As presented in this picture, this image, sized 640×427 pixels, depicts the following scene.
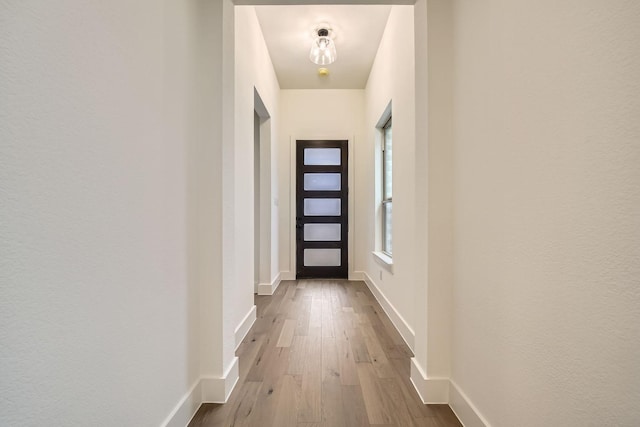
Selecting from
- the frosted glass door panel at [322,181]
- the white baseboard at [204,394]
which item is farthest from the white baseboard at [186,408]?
the frosted glass door panel at [322,181]

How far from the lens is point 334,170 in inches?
192

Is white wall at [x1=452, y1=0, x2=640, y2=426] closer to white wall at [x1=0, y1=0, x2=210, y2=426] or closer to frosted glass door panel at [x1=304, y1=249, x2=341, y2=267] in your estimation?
white wall at [x1=0, y1=0, x2=210, y2=426]

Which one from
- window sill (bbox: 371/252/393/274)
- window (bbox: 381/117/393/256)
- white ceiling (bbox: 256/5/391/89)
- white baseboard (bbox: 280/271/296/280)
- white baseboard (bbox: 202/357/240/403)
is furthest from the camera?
white baseboard (bbox: 280/271/296/280)

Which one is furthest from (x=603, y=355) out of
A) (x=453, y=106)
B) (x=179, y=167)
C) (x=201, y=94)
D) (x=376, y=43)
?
(x=376, y=43)

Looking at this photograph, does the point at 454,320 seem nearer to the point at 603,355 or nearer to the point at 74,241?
the point at 603,355

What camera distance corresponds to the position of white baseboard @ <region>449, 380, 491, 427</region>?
128 cm

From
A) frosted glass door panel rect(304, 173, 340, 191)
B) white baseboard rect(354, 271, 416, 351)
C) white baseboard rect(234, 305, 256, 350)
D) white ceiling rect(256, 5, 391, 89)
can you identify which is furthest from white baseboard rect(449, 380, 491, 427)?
frosted glass door panel rect(304, 173, 340, 191)

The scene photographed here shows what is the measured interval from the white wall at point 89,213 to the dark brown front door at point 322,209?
354 centimetres

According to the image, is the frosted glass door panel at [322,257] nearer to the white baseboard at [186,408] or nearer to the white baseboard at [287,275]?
the white baseboard at [287,275]

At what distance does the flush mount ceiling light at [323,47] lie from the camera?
329cm

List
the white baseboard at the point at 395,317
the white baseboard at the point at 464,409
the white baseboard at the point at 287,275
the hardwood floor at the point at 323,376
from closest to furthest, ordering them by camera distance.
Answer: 1. the white baseboard at the point at 464,409
2. the hardwood floor at the point at 323,376
3. the white baseboard at the point at 395,317
4. the white baseboard at the point at 287,275

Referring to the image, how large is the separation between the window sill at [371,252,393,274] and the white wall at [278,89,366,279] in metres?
1.03

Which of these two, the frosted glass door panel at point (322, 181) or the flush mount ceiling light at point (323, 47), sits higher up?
the flush mount ceiling light at point (323, 47)

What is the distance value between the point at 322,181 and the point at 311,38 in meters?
2.05
